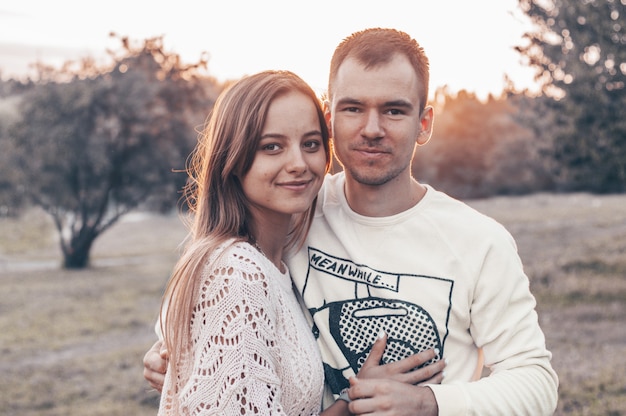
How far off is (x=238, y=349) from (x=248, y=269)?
0.88ft

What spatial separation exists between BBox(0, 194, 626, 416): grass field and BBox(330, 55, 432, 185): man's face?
16.6 feet

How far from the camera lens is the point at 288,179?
264 centimetres

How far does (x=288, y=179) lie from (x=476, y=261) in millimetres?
760

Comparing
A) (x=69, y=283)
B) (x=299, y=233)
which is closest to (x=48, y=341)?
(x=69, y=283)

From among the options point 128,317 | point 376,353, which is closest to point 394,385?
point 376,353

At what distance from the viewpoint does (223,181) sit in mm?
2668

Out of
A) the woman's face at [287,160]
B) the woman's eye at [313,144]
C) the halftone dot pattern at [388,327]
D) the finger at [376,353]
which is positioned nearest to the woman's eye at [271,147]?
the woman's face at [287,160]

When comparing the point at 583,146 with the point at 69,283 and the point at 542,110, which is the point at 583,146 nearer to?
the point at 542,110

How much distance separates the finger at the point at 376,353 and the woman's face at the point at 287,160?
578mm

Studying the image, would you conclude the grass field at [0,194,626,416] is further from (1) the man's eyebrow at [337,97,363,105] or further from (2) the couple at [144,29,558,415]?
(1) the man's eyebrow at [337,97,363,105]

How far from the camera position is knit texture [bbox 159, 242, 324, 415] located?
2.30 m

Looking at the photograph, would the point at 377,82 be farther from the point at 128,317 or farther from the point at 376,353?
the point at 128,317

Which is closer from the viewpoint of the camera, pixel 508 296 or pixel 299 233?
pixel 508 296

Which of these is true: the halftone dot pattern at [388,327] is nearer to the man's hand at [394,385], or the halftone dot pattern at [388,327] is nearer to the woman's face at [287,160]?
the man's hand at [394,385]
